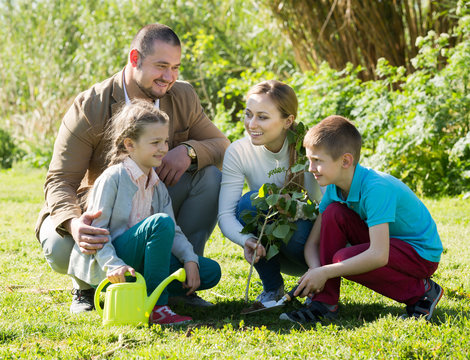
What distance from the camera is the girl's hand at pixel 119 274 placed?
2.88 m

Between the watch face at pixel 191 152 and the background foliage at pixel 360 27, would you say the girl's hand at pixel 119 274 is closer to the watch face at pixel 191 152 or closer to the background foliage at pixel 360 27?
the watch face at pixel 191 152

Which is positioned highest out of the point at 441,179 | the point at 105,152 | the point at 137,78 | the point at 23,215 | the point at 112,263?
the point at 137,78

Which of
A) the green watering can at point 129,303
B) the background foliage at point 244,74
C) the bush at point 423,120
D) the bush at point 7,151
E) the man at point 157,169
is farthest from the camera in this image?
the bush at point 7,151

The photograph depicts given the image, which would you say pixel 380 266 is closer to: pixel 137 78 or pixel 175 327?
pixel 175 327

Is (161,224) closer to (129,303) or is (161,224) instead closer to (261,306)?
(129,303)

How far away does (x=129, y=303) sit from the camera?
2832 mm

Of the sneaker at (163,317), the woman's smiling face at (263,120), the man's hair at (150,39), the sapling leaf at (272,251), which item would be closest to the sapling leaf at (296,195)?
the sapling leaf at (272,251)

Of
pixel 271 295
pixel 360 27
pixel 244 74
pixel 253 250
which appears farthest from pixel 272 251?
pixel 244 74

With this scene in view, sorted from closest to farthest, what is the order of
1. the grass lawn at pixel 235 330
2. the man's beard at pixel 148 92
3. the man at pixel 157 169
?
1. the grass lawn at pixel 235 330
2. the man at pixel 157 169
3. the man's beard at pixel 148 92

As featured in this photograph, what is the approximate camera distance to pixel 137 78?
12.1 ft

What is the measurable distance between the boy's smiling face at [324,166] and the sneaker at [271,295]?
31.1 inches

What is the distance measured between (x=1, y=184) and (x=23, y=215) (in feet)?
8.34

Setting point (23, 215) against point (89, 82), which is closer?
point (23, 215)

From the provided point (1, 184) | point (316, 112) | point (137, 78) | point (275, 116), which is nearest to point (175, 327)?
Answer: point (275, 116)
